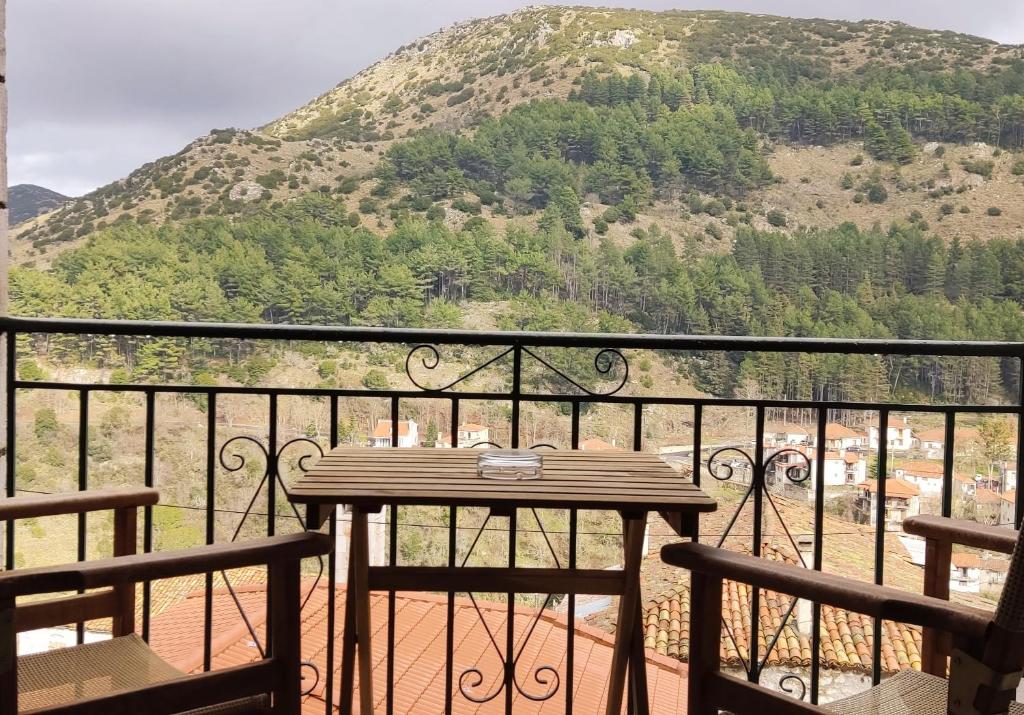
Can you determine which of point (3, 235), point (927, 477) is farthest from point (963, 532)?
point (927, 477)

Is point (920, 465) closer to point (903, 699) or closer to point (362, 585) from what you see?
point (903, 699)

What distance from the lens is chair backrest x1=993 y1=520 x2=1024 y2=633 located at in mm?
917

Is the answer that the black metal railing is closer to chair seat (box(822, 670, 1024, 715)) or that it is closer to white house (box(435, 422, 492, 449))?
white house (box(435, 422, 492, 449))

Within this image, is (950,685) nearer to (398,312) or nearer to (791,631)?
(791,631)

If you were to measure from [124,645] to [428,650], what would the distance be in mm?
4002

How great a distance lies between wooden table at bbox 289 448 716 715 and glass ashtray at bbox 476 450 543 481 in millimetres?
20

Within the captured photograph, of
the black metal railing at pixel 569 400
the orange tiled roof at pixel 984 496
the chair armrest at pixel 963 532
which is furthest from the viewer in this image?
the orange tiled roof at pixel 984 496

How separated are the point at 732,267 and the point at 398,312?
12019 millimetres

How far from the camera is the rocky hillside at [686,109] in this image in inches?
1251

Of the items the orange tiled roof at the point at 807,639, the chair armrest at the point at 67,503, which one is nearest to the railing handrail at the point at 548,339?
the chair armrest at the point at 67,503

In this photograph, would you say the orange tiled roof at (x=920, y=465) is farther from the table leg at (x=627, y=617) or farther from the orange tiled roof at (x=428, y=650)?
the table leg at (x=627, y=617)

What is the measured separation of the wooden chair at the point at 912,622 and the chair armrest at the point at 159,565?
0.54 meters

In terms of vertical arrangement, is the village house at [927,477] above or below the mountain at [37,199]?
below

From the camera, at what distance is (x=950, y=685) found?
3.22 feet
